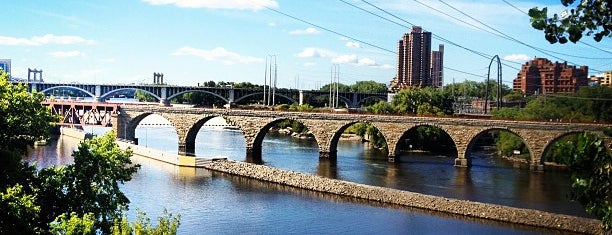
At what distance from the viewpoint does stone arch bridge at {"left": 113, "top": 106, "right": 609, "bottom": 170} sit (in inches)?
2135

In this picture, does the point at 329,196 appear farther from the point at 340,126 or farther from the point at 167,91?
the point at 167,91

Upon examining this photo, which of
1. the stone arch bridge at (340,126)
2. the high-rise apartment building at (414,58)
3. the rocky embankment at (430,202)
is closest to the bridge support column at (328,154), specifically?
the stone arch bridge at (340,126)

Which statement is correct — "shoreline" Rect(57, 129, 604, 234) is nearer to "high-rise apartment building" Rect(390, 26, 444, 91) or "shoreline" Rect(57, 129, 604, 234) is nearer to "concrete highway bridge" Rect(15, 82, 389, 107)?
"concrete highway bridge" Rect(15, 82, 389, 107)

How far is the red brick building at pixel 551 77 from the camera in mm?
134000

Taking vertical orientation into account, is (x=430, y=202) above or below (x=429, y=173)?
below

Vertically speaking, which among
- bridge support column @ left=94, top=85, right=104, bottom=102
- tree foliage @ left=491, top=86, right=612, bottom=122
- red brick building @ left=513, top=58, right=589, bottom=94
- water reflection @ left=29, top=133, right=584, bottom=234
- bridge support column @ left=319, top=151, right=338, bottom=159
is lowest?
water reflection @ left=29, top=133, right=584, bottom=234

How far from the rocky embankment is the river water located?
2.85 ft

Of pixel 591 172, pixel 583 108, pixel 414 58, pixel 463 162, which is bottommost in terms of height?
pixel 463 162

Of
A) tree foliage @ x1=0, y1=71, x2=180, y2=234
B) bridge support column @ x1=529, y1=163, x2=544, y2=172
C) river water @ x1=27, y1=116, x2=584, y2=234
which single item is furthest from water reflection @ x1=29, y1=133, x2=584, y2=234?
bridge support column @ x1=529, y1=163, x2=544, y2=172

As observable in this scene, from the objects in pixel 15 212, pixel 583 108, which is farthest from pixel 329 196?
pixel 583 108

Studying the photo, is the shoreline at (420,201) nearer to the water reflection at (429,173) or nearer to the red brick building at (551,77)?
the water reflection at (429,173)

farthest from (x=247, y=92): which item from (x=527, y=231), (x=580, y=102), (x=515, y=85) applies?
(x=527, y=231)

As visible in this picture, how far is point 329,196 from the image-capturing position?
42062 mm

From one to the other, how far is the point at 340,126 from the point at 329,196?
19.5 meters
